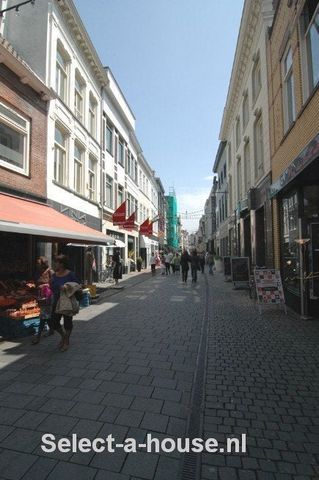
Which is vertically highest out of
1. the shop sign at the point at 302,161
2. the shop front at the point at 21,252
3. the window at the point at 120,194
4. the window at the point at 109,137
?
the window at the point at 109,137

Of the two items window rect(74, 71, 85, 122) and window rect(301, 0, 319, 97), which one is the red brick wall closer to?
window rect(74, 71, 85, 122)

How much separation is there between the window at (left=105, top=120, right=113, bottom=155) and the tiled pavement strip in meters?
16.2

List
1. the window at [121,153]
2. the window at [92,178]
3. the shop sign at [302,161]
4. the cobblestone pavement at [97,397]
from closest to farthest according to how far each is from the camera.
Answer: the cobblestone pavement at [97,397] → the shop sign at [302,161] → the window at [92,178] → the window at [121,153]

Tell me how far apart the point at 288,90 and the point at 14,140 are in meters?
8.67

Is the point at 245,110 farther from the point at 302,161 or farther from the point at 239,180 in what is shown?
the point at 302,161

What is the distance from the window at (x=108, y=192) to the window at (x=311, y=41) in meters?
14.8

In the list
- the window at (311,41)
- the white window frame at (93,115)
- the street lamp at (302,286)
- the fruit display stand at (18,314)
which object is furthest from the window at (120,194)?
the street lamp at (302,286)

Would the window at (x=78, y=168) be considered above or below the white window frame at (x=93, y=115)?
below

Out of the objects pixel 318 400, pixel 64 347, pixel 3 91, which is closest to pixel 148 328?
pixel 64 347

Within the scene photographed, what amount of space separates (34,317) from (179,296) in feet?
22.4

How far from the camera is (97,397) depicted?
3875 millimetres

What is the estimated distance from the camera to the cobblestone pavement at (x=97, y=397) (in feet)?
8.80

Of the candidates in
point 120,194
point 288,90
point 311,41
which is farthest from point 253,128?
point 120,194

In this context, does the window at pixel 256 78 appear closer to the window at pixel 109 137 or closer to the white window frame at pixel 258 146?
the white window frame at pixel 258 146
